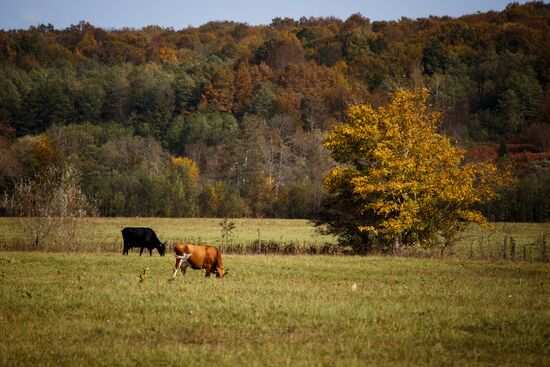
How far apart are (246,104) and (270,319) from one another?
398 feet

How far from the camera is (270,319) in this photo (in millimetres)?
13930

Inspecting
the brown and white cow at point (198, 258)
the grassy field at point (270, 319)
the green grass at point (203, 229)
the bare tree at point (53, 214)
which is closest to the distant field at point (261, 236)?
the green grass at point (203, 229)

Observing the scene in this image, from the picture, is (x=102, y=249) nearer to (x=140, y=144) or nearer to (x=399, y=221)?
(x=399, y=221)

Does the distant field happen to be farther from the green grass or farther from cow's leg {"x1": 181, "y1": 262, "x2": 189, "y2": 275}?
cow's leg {"x1": 181, "y1": 262, "x2": 189, "y2": 275}

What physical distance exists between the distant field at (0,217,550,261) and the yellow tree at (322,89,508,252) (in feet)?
5.53

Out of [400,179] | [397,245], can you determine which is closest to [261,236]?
[397,245]

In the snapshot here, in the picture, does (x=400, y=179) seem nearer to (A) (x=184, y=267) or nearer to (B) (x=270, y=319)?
(A) (x=184, y=267)

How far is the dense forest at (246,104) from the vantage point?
82562mm

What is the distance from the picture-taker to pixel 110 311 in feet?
48.0

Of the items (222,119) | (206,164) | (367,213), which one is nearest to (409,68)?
(222,119)

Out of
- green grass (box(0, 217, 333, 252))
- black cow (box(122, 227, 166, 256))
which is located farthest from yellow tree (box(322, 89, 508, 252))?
green grass (box(0, 217, 333, 252))

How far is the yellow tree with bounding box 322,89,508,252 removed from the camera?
108ft

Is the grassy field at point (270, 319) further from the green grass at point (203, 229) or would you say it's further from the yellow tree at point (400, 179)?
the green grass at point (203, 229)

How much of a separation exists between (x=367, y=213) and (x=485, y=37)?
429 ft
